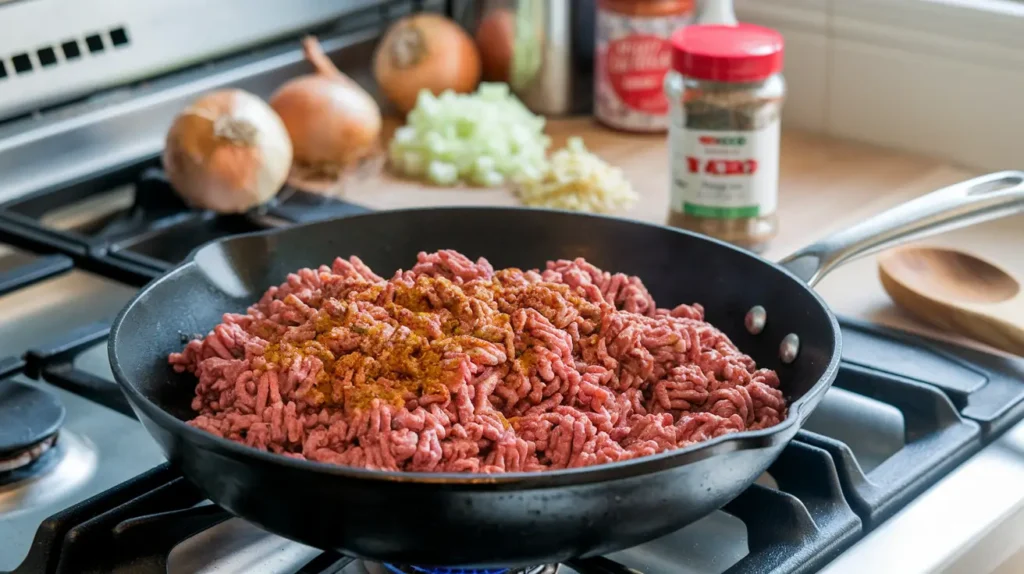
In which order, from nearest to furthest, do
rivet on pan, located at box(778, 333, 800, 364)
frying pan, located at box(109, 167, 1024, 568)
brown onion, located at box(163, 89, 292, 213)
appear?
frying pan, located at box(109, 167, 1024, 568)
rivet on pan, located at box(778, 333, 800, 364)
brown onion, located at box(163, 89, 292, 213)

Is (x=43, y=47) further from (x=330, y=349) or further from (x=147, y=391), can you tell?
(x=330, y=349)

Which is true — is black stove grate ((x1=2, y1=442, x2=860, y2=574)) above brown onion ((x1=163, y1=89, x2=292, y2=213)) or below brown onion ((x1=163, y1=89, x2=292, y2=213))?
below

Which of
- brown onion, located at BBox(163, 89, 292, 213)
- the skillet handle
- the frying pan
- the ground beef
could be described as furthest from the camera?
brown onion, located at BBox(163, 89, 292, 213)

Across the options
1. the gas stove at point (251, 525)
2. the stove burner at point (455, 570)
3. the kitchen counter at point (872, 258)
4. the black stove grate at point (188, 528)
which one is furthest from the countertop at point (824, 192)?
the stove burner at point (455, 570)

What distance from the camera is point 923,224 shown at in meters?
1.07

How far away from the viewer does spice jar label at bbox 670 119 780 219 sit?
131 centimetres

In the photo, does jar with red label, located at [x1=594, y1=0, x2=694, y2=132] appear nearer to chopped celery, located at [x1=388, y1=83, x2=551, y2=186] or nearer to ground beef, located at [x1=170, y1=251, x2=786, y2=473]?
chopped celery, located at [x1=388, y1=83, x2=551, y2=186]

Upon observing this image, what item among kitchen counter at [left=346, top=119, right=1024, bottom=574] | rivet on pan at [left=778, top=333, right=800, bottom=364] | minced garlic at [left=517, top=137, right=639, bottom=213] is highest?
rivet on pan at [left=778, top=333, right=800, bottom=364]

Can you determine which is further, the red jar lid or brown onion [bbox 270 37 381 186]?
brown onion [bbox 270 37 381 186]

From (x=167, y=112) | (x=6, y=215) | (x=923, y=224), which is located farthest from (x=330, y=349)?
(x=167, y=112)

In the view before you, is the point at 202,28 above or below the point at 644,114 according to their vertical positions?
above

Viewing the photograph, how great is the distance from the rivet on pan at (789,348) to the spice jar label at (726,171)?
1.24 ft

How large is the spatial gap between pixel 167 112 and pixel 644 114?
617 mm

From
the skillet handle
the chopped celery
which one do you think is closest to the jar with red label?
the chopped celery
